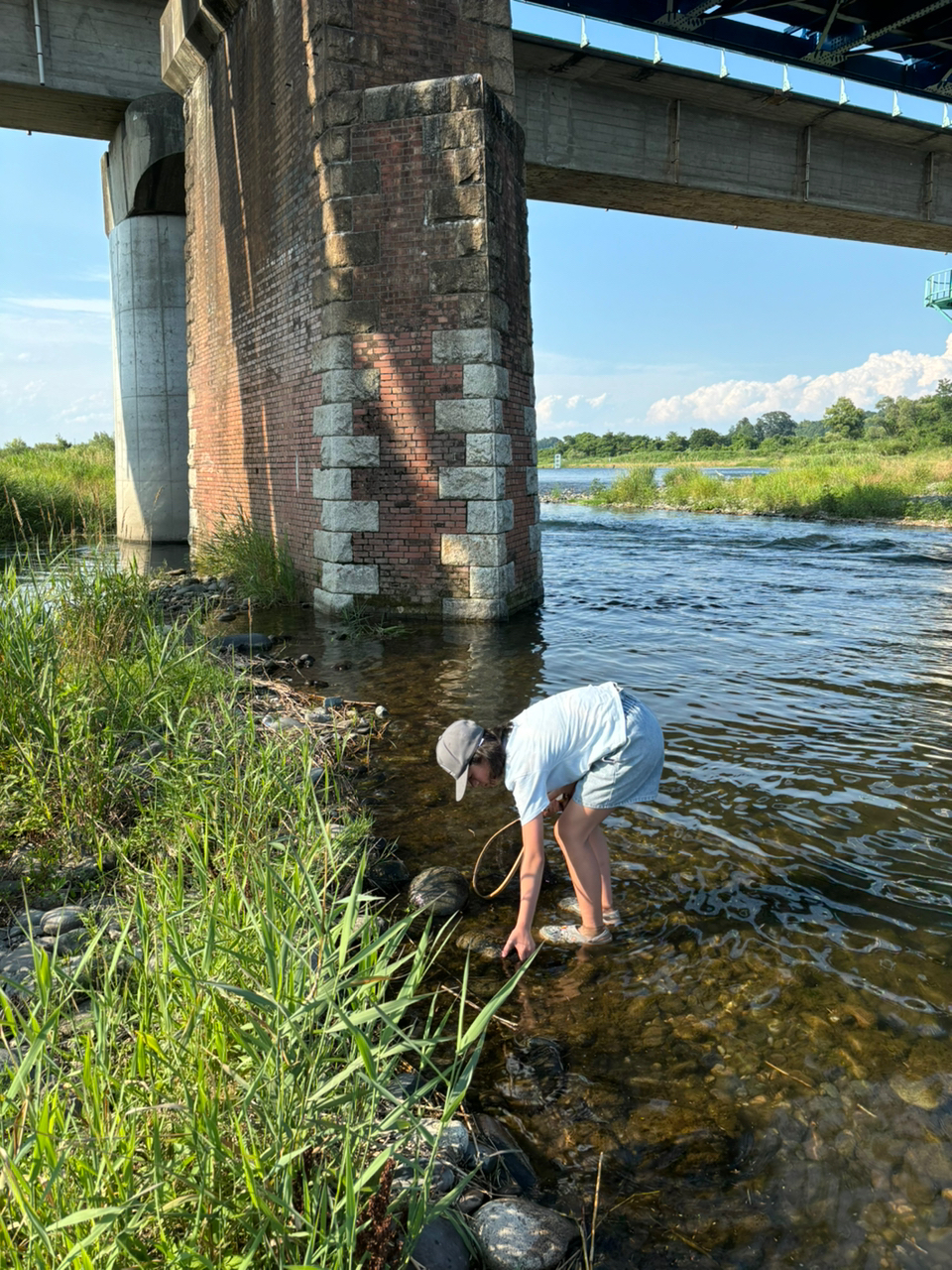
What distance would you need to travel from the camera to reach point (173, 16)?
48.7 ft

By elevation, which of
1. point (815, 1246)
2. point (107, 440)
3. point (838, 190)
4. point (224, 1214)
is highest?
point (838, 190)

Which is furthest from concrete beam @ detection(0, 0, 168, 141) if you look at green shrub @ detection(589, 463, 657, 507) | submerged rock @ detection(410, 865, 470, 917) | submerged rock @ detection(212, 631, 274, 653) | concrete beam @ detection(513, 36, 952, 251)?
green shrub @ detection(589, 463, 657, 507)

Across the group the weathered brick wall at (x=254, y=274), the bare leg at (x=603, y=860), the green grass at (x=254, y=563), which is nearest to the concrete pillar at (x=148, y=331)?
the weathered brick wall at (x=254, y=274)

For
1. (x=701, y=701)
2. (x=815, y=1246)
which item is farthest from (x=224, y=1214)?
(x=701, y=701)

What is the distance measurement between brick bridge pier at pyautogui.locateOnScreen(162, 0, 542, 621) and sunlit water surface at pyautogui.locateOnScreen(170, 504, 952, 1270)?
2.14 meters

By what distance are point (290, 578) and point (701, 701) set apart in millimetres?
6579

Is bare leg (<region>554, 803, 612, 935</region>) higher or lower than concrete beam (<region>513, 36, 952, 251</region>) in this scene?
lower

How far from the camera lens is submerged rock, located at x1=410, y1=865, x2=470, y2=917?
4.46m

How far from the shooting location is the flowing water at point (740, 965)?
9.32 ft

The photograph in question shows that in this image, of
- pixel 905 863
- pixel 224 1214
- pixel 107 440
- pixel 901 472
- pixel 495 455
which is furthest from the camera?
pixel 107 440

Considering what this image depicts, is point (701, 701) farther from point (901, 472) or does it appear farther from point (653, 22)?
point (901, 472)

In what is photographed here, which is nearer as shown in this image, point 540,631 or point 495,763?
point 495,763

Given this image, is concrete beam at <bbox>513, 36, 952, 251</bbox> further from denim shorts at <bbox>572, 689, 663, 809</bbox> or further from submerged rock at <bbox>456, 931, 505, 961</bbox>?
submerged rock at <bbox>456, 931, 505, 961</bbox>

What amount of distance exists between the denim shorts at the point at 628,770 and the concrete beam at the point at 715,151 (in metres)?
17.1
